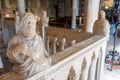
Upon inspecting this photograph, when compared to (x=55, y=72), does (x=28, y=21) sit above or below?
above

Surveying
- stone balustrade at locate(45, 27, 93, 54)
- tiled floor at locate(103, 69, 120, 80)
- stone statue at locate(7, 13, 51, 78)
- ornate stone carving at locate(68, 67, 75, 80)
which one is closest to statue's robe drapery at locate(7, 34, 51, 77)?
stone statue at locate(7, 13, 51, 78)

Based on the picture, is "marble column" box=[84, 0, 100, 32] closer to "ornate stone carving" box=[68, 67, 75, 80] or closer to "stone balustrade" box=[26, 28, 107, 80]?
"stone balustrade" box=[26, 28, 107, 80]

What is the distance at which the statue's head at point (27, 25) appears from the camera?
99 cm

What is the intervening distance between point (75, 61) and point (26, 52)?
532mm

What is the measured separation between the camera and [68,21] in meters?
7.54

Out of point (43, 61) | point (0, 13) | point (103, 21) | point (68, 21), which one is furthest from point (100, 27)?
point (68, 21)

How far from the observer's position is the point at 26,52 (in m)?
0.90

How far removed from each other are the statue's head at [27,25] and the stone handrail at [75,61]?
0.25 metres

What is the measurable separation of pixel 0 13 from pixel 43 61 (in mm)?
5320

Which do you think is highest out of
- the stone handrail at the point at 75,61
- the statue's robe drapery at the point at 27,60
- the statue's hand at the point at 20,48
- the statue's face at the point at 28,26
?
the statue's face at the point at 28,26

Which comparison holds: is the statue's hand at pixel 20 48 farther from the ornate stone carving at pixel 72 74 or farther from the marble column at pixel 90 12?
the marble column at pixel 90 12

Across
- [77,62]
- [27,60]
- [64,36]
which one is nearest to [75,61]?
[77,62]

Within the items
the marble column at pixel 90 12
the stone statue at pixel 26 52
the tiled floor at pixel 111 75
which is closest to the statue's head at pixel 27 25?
the stone statue at pixel 26 52

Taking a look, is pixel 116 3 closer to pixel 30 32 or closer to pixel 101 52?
pixel 101 52
